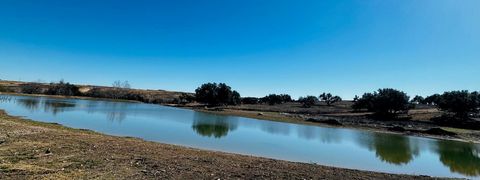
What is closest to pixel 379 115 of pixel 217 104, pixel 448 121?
pixel 448 121

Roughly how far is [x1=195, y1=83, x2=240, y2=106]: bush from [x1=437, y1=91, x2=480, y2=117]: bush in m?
70.9

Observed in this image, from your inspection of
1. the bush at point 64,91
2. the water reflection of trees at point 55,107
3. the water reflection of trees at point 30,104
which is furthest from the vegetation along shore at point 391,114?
the bush at point 64,91

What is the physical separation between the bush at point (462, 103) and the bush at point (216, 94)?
7094 centimetres

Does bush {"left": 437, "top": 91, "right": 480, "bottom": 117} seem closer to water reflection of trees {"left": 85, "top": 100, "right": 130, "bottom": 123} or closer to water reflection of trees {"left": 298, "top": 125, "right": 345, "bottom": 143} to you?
water reflection of trees {"left": 298, "top": 125, "right": 345, "bottom": 143}

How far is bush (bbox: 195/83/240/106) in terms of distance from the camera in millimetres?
129875

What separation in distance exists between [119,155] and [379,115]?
84.7 m

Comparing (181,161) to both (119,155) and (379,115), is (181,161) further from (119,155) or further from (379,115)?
(379,115)

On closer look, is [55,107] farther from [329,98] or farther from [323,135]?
[329,98]

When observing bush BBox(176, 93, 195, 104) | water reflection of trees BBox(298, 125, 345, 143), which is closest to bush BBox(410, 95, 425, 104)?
bush BBox(176, 93, 195, 104)

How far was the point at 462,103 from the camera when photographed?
77.3 m

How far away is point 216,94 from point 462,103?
258 ft

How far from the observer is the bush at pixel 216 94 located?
12988cm

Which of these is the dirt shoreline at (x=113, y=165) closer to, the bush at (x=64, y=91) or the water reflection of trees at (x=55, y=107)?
the water reflection of trees at (x=55, y=107)

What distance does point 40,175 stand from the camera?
1084cm
